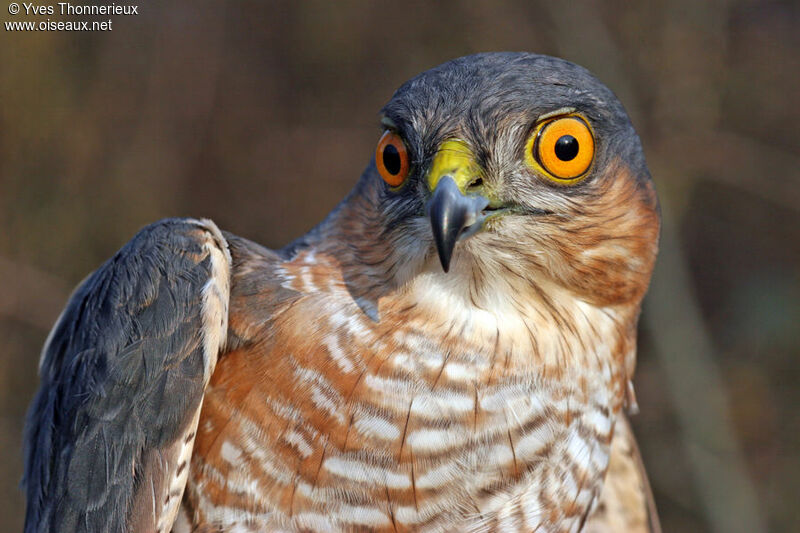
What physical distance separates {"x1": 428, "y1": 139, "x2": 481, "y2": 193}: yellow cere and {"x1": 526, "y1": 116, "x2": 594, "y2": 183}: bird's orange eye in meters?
0.15

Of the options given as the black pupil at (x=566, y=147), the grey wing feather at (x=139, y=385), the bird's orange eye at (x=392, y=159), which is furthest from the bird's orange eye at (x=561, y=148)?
the grey wing feather at (x=139, y=385)

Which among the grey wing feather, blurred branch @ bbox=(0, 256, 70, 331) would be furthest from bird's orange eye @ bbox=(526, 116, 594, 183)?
blurred branch @ bbox=(0, 256, 70, 331)

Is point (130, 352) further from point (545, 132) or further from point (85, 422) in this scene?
point (545, 132)

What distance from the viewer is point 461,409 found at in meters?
2.22

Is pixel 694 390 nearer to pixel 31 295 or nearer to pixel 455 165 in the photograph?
pixel 455 165

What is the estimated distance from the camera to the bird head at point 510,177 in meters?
2.08

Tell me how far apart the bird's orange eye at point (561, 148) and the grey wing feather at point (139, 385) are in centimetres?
91

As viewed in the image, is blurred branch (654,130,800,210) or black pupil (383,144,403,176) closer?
black pupil (383,144,403,176)

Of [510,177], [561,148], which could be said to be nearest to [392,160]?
[510,177]

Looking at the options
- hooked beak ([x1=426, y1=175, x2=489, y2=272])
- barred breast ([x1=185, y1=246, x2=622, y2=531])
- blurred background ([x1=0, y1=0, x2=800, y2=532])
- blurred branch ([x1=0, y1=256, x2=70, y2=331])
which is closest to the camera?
hooked beak ([x1=426, y1=175, x2=489, y2=272])

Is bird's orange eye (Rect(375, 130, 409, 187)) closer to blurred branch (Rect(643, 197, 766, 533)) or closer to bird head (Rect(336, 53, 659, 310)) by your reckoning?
bird head (Rect(336, 53, 659, 310))

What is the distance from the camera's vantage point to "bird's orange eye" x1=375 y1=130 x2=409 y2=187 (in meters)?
2.17

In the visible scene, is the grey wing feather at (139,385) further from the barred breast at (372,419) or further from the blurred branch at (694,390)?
the blurred branch at (694,390)

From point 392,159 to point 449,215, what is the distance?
1.08 feet
